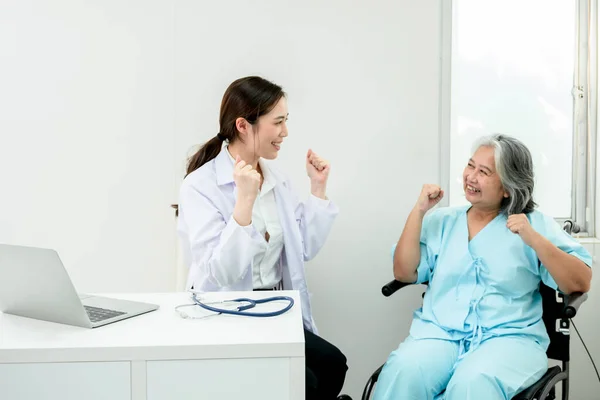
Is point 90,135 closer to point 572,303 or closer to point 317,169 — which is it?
point 317,169

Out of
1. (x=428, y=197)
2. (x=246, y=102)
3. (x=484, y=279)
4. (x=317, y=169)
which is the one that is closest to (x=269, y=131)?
(x=246, y=102)

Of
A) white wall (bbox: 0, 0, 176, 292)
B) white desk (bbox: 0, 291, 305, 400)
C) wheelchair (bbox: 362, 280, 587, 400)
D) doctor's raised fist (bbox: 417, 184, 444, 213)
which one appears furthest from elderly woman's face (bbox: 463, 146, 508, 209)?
white wall (bbox: 0, 0, 176, 292)

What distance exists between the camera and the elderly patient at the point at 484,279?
74.1 inches

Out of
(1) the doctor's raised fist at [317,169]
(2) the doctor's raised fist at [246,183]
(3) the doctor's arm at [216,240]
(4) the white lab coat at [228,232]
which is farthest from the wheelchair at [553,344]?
(2) the doctor's raised fist at [246,183]

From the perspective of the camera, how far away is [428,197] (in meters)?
2.21

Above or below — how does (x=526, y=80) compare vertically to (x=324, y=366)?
above

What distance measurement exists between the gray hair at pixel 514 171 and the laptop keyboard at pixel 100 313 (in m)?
1.30

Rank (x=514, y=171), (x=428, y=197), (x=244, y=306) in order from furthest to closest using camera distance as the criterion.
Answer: (x=428, y=197)
(x=514, y=171)
(x=244, y=306)

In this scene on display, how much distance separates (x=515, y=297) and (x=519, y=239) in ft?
0.63

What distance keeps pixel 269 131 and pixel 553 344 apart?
1219mm

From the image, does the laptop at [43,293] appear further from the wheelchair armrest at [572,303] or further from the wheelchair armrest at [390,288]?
A: the wheelchair armrest at [572,303]

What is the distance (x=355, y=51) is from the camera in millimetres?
2586

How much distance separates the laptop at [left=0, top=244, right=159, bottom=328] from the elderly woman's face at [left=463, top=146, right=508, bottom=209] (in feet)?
3.78

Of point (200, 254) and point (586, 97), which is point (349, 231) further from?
point (586, 97)
